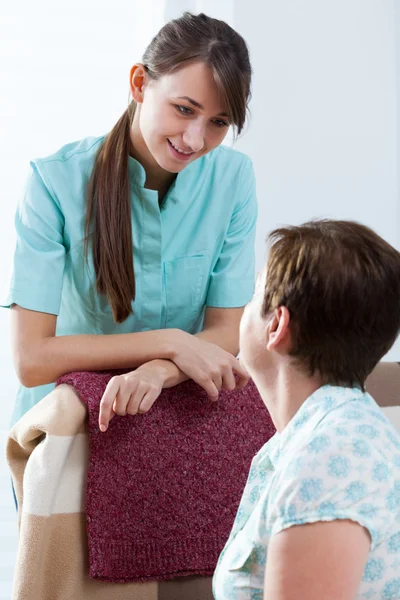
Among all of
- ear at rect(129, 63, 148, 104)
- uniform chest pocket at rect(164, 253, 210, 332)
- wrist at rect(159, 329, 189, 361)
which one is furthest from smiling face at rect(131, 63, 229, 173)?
wrist at rect(159, 329, 189, 361)

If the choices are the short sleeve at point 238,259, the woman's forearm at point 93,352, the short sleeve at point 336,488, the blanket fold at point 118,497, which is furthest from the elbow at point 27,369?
the short sleeve at point 336,488

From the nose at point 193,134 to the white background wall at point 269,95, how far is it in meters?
0.90

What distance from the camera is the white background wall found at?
2.19m

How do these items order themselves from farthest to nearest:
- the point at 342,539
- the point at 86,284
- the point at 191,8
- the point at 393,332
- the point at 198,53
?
the point at 191,8 < the point at 86,284 < the point at 198,53 < the point at 393,332 < the point at 342,539

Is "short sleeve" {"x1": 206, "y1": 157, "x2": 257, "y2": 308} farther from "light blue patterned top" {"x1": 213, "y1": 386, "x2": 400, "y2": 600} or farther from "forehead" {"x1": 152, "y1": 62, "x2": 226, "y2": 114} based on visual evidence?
"light blue patterned top" {"x1": 213, "y1": 386, "x2": 400, "y2": 600}

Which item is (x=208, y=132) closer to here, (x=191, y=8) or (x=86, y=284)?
(x=86, y=284)

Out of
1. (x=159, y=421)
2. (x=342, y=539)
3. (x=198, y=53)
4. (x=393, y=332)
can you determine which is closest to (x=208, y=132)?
(x=198, y=53)

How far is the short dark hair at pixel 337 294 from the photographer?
0.92 meters

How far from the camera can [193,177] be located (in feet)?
5.20

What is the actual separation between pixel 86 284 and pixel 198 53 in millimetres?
448

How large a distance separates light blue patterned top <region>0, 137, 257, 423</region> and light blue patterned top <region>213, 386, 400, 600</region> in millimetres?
627

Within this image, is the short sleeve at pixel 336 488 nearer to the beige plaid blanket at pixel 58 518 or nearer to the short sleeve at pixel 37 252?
the beige plaid blanket at pixel 58 518

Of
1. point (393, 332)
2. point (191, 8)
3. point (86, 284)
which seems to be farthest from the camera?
point (191, 8)

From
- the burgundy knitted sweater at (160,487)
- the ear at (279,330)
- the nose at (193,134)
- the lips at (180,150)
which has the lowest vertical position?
the burgundy knitted sweater at (160,487)
